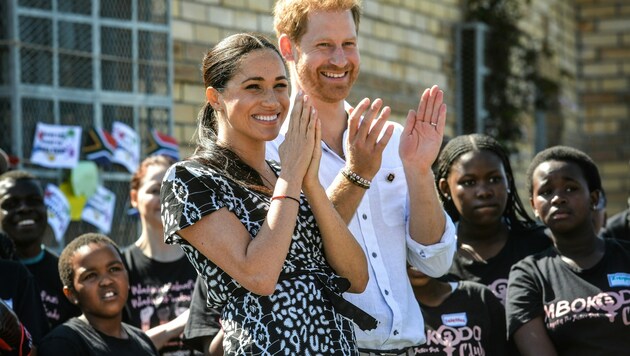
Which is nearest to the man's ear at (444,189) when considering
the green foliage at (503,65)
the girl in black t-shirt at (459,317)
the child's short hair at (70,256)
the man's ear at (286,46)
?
the girl in black t-shirt at (459,317)

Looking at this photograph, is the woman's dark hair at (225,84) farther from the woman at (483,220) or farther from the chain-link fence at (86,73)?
the chain-link fence at (86,73)

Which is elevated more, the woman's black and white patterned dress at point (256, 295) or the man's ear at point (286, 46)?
the man's ear at point (286, 46)

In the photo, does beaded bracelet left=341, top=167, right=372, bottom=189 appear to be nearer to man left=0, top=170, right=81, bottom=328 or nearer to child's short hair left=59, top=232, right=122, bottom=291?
child's short hair left=59, top=232, right=122, bottom=291

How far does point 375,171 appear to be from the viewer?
12.5 ft

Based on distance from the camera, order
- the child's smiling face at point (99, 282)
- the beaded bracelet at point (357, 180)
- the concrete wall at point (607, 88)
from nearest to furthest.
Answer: the beaded bracelet at point (357, 180)
the child's smiling face at point (99, 282)
the concrete wall at point (607, 88)

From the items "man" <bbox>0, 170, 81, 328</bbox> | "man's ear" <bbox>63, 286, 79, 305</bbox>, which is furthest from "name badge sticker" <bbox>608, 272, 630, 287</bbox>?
"man" <bbox>0, 170, 81, 328</bbox>

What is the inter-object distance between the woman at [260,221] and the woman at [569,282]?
4.10 feet

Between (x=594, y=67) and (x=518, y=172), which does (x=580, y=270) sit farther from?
(x=594, y=67)

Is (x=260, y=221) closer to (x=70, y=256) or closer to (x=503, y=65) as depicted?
(x=70, y=256)

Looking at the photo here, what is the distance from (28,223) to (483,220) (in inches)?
85.2

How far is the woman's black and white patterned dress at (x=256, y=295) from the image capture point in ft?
11.3

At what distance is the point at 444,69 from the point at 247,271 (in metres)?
9.70

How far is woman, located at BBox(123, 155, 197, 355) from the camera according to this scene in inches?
212

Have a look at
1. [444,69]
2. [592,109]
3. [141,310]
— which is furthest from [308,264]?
[592,109]
